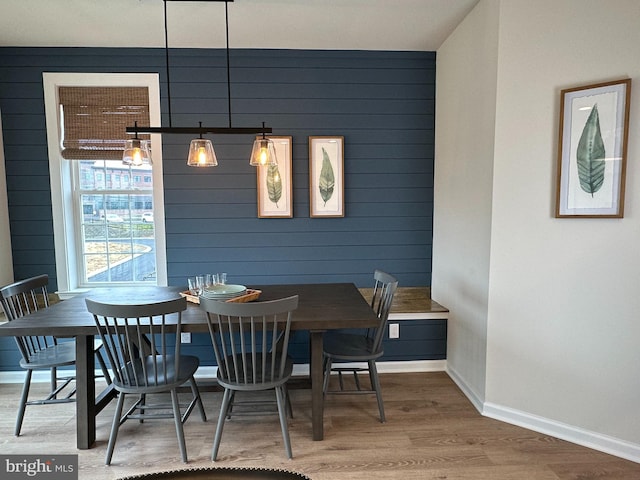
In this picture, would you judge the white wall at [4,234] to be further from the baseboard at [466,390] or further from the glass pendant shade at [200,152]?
the baseboard at [466,390]

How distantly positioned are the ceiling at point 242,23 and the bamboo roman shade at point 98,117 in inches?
14.4

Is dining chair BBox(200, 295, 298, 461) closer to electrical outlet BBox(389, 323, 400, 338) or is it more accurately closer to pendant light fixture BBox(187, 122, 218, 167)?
pendant light fixture BBox(187, 122, 218, 167)

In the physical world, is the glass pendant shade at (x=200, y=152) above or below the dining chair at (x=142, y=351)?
above

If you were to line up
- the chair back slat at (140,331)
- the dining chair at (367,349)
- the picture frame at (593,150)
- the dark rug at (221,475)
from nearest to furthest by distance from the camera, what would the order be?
the dark rug at (221,475) < the chair back slat at (140,331) < the picture frame at (593,150) < the dining chair at (367,349)

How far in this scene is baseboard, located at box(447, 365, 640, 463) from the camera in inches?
84.4

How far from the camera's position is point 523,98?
2.31 meters

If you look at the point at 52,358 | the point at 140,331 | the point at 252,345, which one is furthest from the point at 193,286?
the point at 52,358

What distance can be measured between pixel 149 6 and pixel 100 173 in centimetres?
147

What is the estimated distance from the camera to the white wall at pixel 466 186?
8.18 ft

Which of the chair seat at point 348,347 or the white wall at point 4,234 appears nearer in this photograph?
the chair seat at point 348,347

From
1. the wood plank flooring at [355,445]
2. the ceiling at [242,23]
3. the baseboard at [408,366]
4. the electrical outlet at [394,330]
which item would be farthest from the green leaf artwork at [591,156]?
the baseboard at [408,366]

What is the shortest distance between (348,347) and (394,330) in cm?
75

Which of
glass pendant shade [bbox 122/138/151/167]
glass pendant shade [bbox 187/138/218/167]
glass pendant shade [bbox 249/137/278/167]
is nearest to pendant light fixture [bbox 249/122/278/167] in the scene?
glass pendant shade [bbox 249/137/278/167]

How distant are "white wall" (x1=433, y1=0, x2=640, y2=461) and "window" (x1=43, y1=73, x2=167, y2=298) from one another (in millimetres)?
2612
